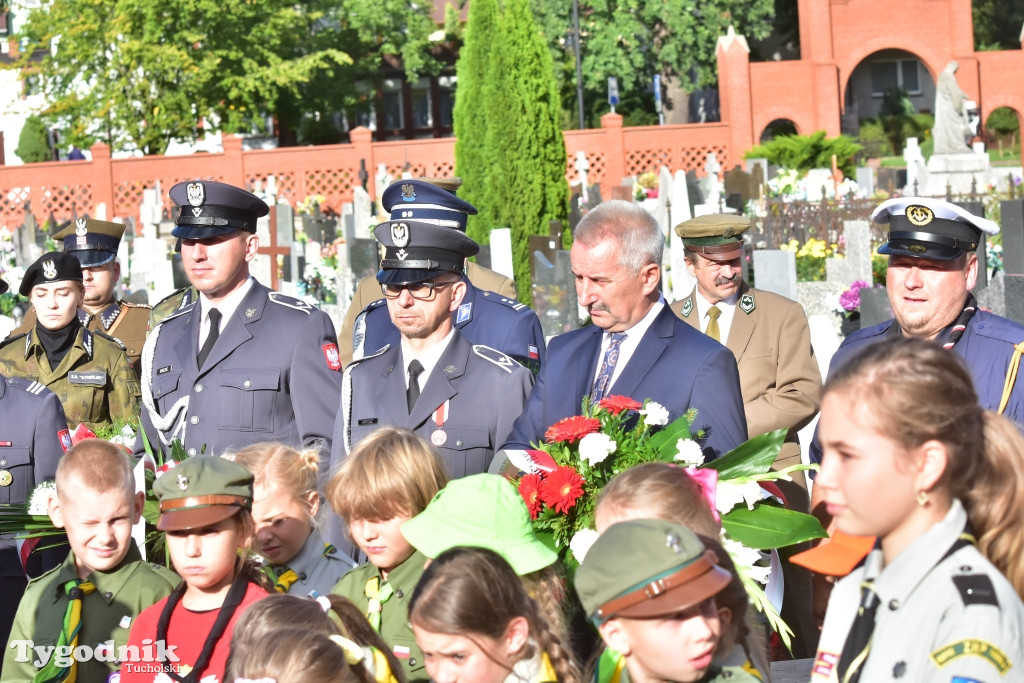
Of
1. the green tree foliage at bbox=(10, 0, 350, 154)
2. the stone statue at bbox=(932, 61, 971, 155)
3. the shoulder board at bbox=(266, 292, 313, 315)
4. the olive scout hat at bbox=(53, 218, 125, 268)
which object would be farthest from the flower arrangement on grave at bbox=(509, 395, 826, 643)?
the green tree foliage at bbox=(10, 0, 350, 154)

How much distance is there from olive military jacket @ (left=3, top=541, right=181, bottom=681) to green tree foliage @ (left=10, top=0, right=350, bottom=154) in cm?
3551

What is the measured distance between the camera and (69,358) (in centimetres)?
642

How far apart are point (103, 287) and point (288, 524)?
4.26m

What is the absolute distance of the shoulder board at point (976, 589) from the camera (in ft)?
7.63

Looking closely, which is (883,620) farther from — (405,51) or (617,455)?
(405,51)

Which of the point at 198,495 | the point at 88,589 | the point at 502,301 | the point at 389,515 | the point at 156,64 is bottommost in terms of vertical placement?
the point at 88,589

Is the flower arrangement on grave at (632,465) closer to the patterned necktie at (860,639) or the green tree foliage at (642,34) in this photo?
the patterned necktie at (860,639)

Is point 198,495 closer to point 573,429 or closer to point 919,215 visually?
point 573,429

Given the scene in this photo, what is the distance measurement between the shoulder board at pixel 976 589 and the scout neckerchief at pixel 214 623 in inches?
78.0

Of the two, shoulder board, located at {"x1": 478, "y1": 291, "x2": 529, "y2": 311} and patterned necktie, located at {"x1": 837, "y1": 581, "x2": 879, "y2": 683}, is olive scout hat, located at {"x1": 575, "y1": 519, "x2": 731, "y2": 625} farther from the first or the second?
shoulder board, located at {"x1": 478, "y1": 291, "x2": 529, "y2": 311}

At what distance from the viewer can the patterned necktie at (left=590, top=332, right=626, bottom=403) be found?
4336 millimetres

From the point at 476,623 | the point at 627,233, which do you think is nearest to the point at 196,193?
the point at 627,233

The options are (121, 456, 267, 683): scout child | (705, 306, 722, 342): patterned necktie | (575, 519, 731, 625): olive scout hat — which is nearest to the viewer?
(575, 519, 731, 625): olive scout hat

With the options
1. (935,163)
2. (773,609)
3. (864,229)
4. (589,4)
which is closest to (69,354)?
(773,609)
